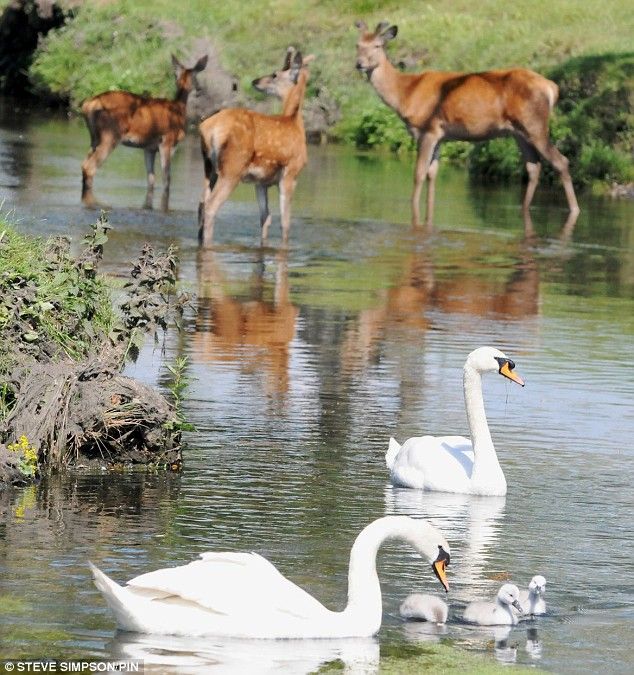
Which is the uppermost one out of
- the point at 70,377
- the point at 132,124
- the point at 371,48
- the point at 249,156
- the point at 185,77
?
the point at 371,48

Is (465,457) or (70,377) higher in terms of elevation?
(70,377)

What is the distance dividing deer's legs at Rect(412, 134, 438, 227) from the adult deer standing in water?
0.05ft

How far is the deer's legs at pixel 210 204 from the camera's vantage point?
2061 centimetres

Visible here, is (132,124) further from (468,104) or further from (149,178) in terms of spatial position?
(468,104)

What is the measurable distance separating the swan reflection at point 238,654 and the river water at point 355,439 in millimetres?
12

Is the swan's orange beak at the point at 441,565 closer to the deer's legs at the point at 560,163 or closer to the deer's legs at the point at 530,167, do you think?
the deer's legs at the point at 530,167

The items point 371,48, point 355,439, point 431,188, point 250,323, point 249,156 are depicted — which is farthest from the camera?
point 371,48

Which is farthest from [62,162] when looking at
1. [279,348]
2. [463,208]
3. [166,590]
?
[166,590]

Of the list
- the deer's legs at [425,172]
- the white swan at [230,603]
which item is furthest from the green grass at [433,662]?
the deer's legs at [425,172]

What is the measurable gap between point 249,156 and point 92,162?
213 inches

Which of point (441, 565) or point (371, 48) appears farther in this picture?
point (371, 48)

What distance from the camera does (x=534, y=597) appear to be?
765 cm

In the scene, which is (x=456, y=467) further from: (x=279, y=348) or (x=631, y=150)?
(x=631, y=150)

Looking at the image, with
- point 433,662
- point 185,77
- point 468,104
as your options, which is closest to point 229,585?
point 433,662
